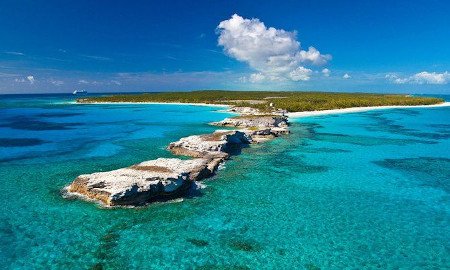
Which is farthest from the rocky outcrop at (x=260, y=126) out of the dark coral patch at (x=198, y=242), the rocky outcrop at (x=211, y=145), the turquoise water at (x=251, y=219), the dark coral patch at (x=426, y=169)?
the dark coral patch at (x=198, y=242)

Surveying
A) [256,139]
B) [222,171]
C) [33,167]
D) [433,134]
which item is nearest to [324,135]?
[256,139]

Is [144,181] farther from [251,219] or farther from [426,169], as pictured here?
[426,169]

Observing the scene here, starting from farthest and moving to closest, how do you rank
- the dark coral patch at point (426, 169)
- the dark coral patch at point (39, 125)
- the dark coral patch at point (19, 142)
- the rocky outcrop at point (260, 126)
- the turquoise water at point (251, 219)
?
the dark coral patch at point (39, 125) < the rocky outcrop at point (260, 126) < the dark coral patch at point (19, 142) < the dark coral patch at point (426, 169) < the turquoise water at point (251, 219)

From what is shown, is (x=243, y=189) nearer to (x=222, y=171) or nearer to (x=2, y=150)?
(x=222, y=171)

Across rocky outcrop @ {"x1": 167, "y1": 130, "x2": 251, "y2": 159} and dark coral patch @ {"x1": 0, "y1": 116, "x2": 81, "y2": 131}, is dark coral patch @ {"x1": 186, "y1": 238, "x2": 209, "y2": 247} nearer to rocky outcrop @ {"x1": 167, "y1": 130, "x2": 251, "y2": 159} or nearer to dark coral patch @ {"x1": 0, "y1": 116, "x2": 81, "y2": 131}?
rocky outcrop @ {"x1": 167, "y1": 130, "x2": 251, "y2": 159}

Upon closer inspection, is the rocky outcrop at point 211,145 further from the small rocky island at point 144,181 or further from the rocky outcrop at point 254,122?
the rocky outcrop at point 254,122

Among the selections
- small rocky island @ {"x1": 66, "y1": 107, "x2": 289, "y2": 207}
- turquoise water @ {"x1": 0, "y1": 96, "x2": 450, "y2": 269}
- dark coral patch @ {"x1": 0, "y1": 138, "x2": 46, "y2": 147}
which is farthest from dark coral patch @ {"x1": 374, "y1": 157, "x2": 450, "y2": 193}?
dark coral patch @ {"x1": 0, "y1": 138, "x2": 46, "y2": 147}
